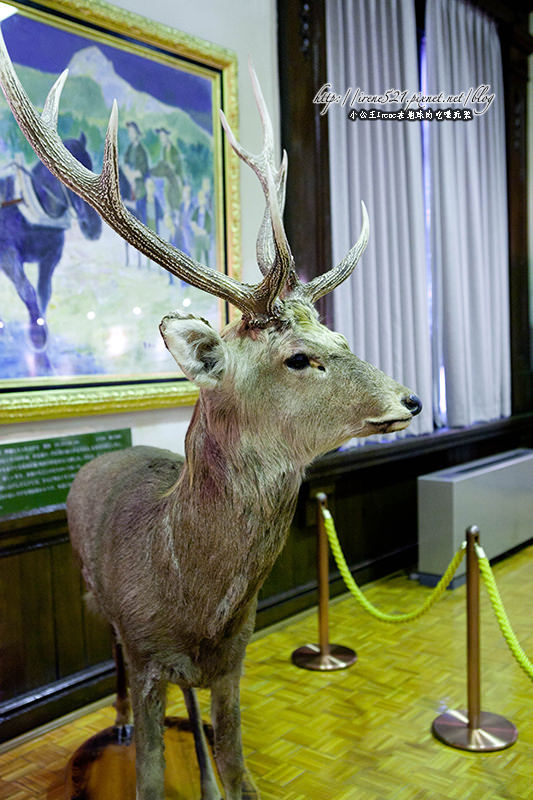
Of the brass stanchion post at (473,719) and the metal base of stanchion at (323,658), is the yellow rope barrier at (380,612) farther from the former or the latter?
the metal base of stanchion at (323,658)

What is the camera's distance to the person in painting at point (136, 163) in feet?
10.3

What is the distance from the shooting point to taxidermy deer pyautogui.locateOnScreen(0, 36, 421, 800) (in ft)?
5.28

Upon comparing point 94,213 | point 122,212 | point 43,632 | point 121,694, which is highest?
point 94,213

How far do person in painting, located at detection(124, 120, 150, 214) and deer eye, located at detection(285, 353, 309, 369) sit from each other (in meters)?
1.82

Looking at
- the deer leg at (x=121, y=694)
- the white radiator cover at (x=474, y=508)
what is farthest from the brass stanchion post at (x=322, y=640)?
→ the white radiator cover at (x=474, y=508)

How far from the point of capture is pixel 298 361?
1647mm

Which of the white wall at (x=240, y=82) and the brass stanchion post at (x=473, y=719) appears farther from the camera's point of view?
the white wall at (x=240, y=82)

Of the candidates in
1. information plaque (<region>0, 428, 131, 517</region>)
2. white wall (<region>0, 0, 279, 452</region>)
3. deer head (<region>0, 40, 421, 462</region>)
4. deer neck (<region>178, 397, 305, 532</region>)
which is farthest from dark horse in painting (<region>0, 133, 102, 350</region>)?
deer neck (<region>178, 397, 305, 532</region>)

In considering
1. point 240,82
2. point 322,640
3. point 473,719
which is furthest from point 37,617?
point 240,82

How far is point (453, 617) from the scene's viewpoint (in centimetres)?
391

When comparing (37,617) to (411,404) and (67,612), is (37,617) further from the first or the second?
(411,404)

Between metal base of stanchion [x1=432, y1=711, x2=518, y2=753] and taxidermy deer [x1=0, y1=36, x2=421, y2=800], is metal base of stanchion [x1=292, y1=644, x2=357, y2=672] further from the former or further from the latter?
taxidermy deer [x1=0, y1=36, x2=421, y2=800]

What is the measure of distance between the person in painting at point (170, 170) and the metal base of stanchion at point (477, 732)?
2427 mm

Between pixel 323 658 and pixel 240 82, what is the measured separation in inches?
111
